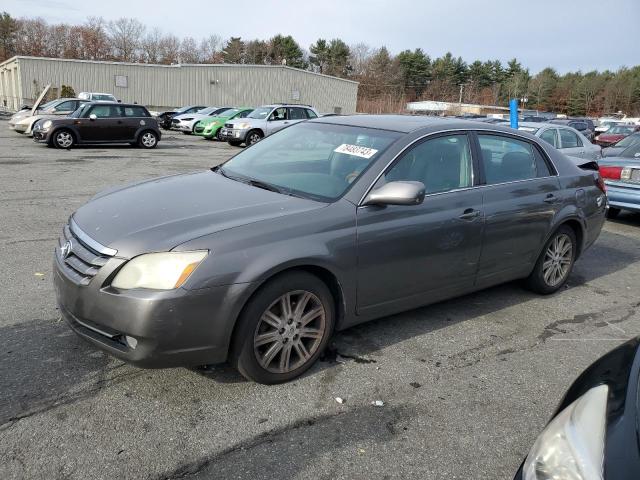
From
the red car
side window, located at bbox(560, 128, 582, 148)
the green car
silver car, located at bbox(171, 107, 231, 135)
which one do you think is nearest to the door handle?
side window, located at bbox(560, 128, 582, 148)

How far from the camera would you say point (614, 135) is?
24.2 metres

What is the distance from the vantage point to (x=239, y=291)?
2996 mm

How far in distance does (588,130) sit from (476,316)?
28.0 meters

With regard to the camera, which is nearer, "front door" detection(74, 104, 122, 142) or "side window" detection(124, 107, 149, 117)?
"front door" detection(74, 104, 122, 142)

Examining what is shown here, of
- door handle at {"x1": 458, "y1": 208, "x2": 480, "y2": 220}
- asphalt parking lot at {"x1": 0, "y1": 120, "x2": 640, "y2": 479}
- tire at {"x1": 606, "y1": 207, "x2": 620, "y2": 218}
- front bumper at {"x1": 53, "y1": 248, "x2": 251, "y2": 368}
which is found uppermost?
door handle at {"x1": 458, "y1": 208, "x2": 480, "y2": 220}

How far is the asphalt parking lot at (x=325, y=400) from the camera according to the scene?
2.65 m

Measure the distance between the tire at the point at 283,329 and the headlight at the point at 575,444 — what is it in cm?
173

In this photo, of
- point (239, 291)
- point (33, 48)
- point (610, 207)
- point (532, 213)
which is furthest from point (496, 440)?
point (33, 48)

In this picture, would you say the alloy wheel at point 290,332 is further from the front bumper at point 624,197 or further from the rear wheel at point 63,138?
the rear wheel at point 63,138

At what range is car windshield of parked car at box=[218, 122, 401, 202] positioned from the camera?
382cm

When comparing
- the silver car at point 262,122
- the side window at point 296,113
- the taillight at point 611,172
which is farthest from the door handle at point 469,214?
the side window at point 296,113

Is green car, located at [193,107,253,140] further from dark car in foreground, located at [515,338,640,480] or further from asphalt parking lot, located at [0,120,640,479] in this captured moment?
dark car in foreground, located at [515,338,640,480]

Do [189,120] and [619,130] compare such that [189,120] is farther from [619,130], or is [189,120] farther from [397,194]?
[397,194]

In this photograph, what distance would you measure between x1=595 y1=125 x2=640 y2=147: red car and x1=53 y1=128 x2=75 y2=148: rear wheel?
67.2 ft
